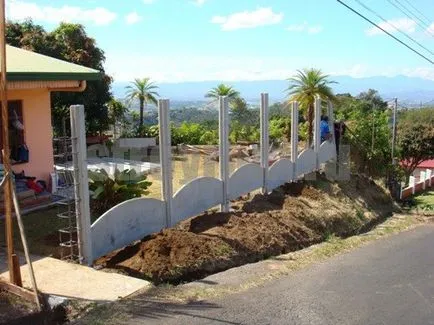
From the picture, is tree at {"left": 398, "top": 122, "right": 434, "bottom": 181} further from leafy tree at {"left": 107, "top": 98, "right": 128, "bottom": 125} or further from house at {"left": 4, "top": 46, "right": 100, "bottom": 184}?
house at {"left": 4, "top": 46, "right": 100, "bottom": 184}

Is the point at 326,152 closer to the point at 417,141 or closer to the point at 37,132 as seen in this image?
the point at 37,132

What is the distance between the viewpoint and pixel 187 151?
1988cm

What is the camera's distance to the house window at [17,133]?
10070 millimetres

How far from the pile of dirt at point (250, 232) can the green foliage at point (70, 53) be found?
9.55 m

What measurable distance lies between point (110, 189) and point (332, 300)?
459 centimetres

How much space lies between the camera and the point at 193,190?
927 cm

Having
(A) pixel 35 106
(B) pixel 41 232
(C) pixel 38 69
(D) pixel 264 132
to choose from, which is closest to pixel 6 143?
(B) pixel 41 232

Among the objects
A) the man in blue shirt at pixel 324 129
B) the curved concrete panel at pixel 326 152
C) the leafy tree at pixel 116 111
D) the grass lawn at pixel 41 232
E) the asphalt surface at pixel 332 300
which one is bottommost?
the asphalt surface at pixel 332 300

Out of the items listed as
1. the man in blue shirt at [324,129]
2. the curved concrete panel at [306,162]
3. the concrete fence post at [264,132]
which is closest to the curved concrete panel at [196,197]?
the concrete fence post at [264,132]

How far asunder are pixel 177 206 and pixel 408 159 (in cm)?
2758

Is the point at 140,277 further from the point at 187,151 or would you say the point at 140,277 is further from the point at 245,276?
the point at 187,151

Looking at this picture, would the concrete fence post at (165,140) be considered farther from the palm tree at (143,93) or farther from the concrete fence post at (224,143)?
the palm tree at (143,93)

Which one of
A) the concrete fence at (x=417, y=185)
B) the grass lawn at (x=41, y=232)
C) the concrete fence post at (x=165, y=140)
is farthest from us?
the concrete fence at (x=417, y=185)

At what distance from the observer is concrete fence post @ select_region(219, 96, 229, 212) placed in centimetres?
995
